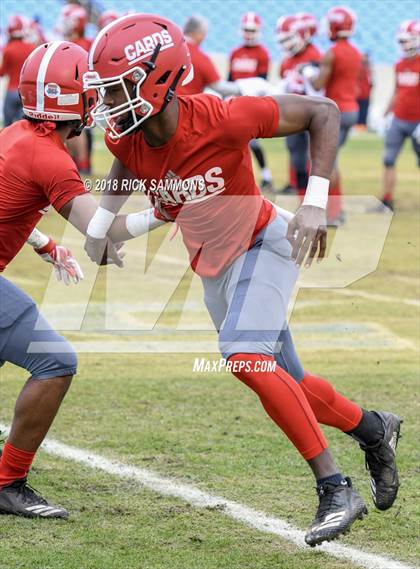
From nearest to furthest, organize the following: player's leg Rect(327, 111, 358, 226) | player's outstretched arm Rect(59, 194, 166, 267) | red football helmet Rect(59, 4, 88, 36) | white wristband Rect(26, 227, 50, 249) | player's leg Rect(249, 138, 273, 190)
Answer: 1. player's outstretched arm Rect(59, 194, 166, 267)
2. white wristband Rect(26, 227, 50, 249)
3. player's leg Rect(327, 111, 358, 226)
4. red football helmet Rect(59, 4, 88, 36)
5. player's leg Rect(249, 138, 273, 190)

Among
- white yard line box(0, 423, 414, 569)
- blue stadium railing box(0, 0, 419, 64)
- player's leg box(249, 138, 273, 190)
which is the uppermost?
white yard line box(0, 423, 414, 569)

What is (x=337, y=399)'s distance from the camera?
4.41 metres

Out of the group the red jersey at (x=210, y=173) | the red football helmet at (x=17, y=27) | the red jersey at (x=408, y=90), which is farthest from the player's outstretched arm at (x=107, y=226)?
the red football helmet at (x=17, y=27)

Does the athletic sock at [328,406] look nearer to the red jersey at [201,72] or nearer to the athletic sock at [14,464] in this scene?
the athletic sock at [14,464]

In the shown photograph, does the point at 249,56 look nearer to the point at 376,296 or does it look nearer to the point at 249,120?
the point at 376,296

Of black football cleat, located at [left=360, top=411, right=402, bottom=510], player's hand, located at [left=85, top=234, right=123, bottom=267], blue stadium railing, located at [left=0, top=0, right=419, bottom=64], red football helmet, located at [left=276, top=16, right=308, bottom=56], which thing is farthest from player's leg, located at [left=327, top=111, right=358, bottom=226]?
blue stadium railing, located at [left=0, top=0, right=419, bottom=64]

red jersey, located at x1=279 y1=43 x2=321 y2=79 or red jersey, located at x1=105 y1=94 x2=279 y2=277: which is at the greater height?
red jersey, located at x1=105 y1=94 x2=279 y2=277

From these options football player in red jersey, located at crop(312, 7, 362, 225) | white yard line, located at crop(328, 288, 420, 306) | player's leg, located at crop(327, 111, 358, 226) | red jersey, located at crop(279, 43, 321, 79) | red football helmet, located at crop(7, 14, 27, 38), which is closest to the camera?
white yard line, located at crop(328, 288, 420, 306)

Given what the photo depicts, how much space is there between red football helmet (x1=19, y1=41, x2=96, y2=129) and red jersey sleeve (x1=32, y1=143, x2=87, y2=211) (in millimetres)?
255

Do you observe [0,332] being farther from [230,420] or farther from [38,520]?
[230,420]

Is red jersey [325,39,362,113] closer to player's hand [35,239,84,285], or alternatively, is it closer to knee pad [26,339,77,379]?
player's hand [35,239,84,285]

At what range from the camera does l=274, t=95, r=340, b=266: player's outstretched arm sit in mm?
3947

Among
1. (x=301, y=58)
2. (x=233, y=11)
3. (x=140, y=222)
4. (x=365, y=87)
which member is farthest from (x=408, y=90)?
(x=233, y=11)

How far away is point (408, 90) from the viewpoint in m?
12.4
